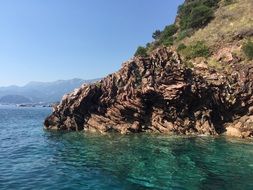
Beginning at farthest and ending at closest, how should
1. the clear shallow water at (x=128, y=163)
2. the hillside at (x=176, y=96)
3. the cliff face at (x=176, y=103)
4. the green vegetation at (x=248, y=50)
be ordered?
the green vegetation at (x=248, y=50)
the hillside at (x=176, y=96)
the cliff face at (x=176, y=103)
the clear shallow water at (x=128, y=163)

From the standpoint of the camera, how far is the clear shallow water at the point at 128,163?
2747cm

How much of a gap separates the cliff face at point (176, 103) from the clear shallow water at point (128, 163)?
17.7 feet

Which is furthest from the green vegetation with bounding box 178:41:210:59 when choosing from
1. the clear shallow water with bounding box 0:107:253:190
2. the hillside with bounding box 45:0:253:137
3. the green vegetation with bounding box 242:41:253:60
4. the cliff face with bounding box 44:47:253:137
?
the clear shallow water with bounding box 0:107:253:190

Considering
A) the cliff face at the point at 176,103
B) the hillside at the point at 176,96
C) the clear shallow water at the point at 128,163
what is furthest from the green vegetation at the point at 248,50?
the clear shallow water at the point at 128,163

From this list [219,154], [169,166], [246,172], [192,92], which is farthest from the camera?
[192,92]

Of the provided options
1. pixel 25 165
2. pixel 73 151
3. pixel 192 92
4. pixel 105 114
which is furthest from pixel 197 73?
pixel 25 165

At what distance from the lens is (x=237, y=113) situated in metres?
54.8

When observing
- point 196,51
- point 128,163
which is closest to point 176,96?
point 196,51

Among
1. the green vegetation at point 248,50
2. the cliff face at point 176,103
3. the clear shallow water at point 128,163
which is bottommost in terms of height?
the clear shallow water at point 128,163

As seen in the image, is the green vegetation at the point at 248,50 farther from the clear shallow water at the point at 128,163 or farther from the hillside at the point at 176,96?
the clear shallow water at the point at 128,163

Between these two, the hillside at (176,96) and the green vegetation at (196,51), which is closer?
the hillside at (176,96)

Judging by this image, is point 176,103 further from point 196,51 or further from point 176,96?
point 196,51

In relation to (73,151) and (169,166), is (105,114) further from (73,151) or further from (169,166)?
(169,166)

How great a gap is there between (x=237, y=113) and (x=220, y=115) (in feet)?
8.89
